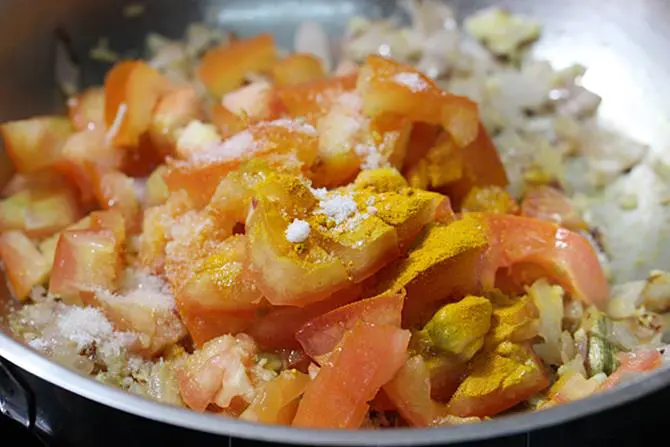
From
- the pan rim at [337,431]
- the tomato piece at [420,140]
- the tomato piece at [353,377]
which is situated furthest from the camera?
the tomato piece at [420,140]

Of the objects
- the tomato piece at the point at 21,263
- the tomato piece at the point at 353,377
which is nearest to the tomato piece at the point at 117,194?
the tomato piece at the point at 21,263

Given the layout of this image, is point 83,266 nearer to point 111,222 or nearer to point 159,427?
point 111,222

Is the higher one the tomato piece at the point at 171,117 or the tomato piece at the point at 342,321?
the tomato piece at the point at 171,117

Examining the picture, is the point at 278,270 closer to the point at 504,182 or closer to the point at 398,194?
the point at 398,194

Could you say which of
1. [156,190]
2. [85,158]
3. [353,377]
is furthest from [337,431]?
[85,158]

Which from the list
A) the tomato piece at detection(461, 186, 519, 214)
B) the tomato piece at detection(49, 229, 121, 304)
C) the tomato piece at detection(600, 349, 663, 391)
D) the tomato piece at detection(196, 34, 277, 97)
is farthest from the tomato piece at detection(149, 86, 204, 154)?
the tomato piece at detection(600, 349, 663, 391)

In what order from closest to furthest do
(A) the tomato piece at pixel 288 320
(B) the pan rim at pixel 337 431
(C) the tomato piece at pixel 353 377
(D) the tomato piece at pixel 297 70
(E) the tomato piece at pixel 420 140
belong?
(B) the pan rim at pixel 337 431 < (C) the tomato piece at pixel 353 377 < (A) the tomato piece at pixel 288 320 < (E) the tomato piece at pixel 420 140 < (D) the tomato piece at pixel 297 70

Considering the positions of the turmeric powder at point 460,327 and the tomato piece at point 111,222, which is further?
the tomato piece at point 111,222

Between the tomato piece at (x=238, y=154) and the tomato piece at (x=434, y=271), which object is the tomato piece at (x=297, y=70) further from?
the tomato piece at (x=434, y=271)
